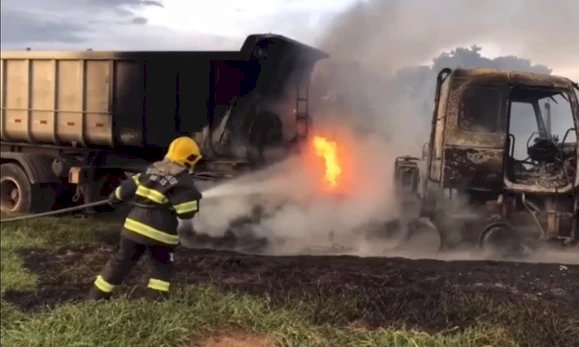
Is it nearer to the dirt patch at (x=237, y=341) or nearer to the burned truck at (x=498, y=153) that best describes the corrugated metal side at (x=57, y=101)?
the burned truck at (x=498, y=153)

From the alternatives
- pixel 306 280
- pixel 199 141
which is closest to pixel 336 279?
pixel 306 280

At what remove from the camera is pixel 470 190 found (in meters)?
6.38

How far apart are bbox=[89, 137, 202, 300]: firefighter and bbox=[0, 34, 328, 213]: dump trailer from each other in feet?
8.84

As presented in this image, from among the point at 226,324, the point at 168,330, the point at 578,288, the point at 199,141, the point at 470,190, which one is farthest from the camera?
the point at 199,141

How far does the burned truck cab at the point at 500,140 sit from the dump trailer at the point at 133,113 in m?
1.73

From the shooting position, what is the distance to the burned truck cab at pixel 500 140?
6.15 meters

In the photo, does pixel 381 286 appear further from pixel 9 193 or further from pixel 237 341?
pixel 9 193

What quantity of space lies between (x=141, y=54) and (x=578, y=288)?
617 centimetres

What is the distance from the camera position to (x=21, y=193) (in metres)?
9.70

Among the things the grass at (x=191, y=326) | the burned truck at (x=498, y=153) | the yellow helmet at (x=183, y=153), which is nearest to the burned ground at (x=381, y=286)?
the grass at (x=191, y=326)

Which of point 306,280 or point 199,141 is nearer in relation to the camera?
point 306,280

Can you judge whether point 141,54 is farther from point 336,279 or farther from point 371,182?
point 336,279

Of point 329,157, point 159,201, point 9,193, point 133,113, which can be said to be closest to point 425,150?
point 329,157

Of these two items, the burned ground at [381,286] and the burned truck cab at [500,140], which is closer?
the burned ground at [381,286]
